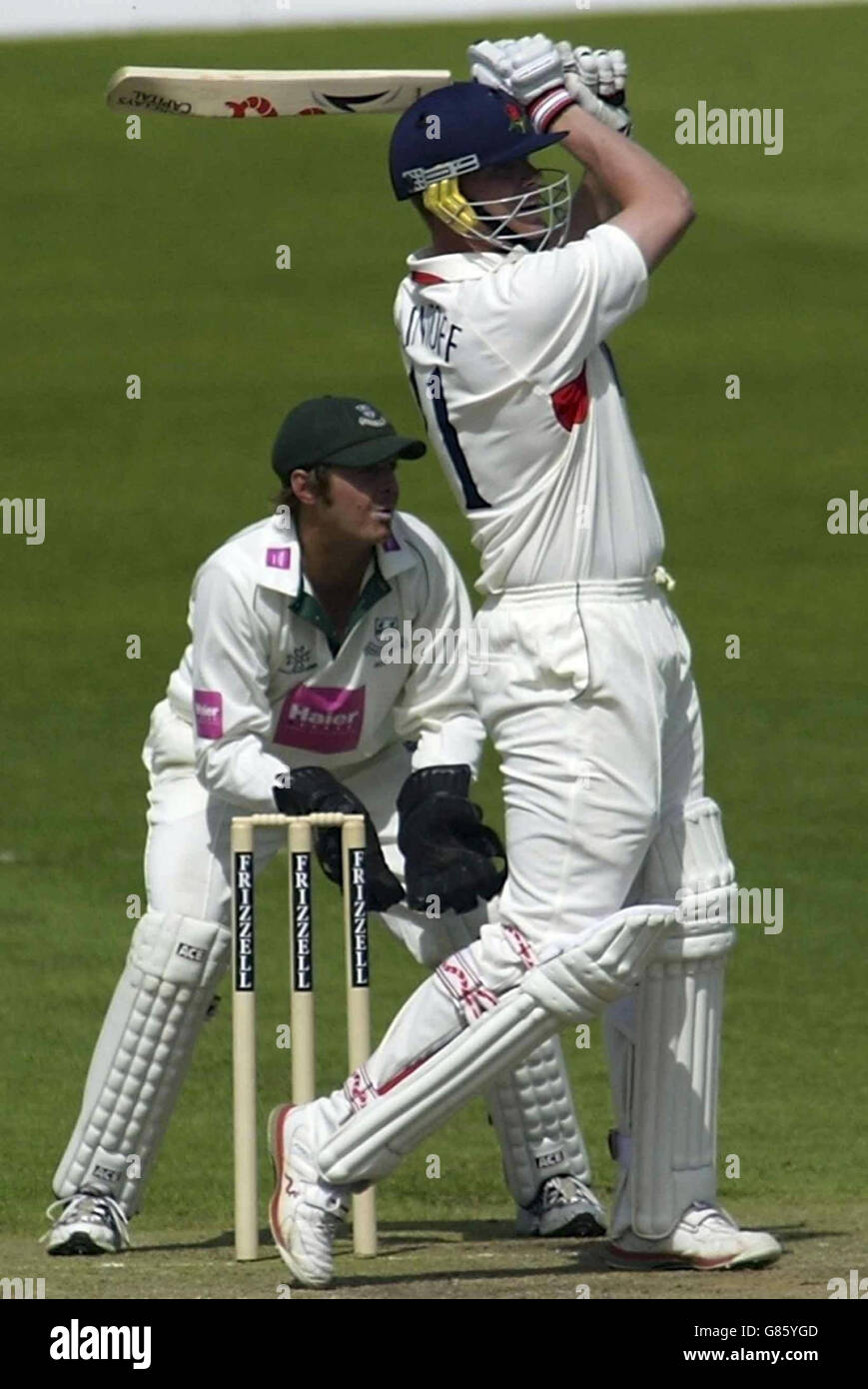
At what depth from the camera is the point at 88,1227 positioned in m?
6.32

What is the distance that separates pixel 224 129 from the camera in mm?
28266

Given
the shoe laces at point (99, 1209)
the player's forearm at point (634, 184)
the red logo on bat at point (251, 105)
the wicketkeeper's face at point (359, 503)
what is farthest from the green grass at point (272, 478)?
the red logo on bat at point (251, 105)

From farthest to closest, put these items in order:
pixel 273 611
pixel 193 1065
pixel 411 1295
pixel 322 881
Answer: pixel 322 881 → pixel 193 1065 → pixel 273 611 → pixel 411 1295

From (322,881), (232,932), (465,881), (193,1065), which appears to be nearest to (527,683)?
(465,881)

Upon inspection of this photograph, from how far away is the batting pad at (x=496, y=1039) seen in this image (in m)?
5.42

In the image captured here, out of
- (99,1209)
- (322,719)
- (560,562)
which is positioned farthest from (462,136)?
(99,1209)

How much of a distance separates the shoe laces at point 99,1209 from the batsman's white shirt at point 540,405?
1.69m

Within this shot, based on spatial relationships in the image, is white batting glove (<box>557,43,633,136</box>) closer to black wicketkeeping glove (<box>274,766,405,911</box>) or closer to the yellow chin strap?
the yellow chin strap

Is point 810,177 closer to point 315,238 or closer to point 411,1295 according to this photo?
point 315,238

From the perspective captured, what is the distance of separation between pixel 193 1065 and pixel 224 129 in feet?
67.5

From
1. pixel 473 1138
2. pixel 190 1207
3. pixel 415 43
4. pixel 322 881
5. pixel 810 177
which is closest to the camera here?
pixel 190 1207

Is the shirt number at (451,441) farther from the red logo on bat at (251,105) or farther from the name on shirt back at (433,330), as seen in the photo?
the red logo on bat at (251,105)

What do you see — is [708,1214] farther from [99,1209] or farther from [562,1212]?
[99,1209]

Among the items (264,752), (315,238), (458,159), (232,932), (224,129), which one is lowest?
(232,932)
